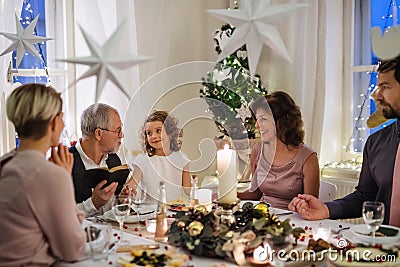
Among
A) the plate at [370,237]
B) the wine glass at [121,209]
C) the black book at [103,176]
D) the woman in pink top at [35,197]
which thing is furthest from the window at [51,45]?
the plate at [370,237]

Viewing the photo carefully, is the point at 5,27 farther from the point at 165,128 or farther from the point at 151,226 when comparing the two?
the point at 151,226

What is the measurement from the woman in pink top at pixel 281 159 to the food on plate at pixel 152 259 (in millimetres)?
1182

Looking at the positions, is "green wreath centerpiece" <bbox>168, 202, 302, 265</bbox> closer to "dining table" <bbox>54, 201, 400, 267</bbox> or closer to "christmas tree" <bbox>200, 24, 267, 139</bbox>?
"dining table" <bbox>54, 201, 400, 267</bbox>

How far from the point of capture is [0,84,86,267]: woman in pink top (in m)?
1.40

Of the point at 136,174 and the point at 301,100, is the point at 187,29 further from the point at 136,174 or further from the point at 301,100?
the point at 136,174

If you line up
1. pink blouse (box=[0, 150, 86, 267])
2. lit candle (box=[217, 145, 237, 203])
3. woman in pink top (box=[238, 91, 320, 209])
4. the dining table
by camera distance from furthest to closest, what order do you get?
woman in pink top (box=[238, 91, 320, 209]), lit candle (box=[217, 145, 237, 203]), the dining table, pink blouse (box=[0, 150, 86, 267])

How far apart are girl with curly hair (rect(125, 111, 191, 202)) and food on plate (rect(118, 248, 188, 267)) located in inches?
49.2

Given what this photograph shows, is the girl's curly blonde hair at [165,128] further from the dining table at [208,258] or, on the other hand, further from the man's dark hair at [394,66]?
the man's dark hair at [394,66]

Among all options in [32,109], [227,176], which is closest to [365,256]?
[227,176]

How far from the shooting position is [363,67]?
3.54 metres

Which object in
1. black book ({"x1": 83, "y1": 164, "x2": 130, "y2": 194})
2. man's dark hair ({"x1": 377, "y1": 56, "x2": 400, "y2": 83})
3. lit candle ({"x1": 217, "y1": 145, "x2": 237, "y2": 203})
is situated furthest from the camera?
black book ({"x1": 83, "y1": 164, "x2": 130, "y2": 194})

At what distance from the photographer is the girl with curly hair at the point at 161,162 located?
9.39 ft

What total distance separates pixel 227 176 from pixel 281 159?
958 millimetres

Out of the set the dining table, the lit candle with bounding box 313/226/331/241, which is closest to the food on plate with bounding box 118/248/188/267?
the dining table
